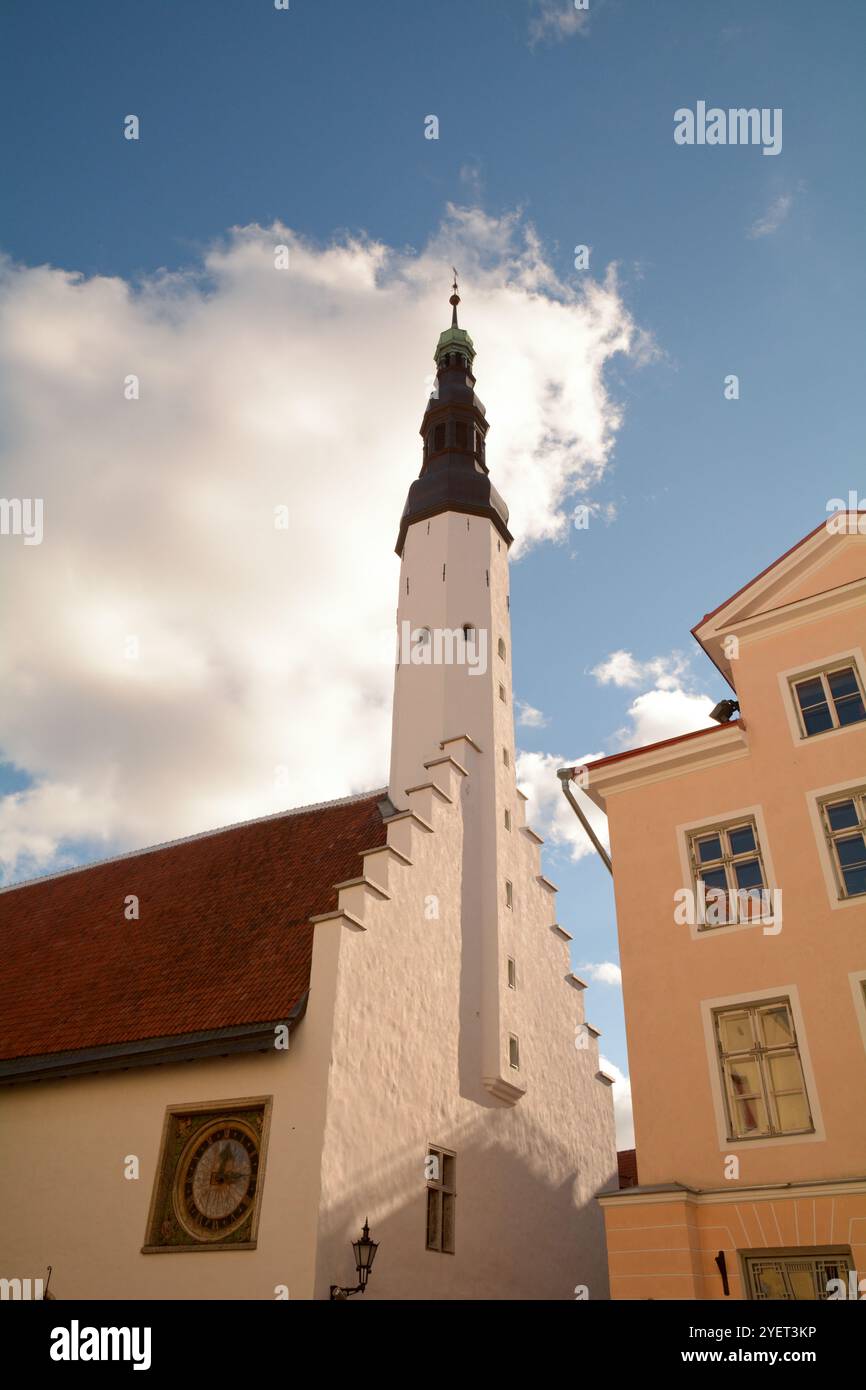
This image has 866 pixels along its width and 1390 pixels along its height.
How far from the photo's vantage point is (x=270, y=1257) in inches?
479

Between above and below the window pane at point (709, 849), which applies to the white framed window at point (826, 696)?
above

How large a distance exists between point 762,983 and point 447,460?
58.1ft

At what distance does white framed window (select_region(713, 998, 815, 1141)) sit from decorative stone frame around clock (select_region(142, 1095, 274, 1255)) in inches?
244

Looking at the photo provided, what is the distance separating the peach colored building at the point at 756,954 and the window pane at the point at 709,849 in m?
0.08

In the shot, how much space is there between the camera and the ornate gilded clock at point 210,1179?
12727mm

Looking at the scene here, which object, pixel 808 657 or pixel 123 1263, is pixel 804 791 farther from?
pixel 123 1263

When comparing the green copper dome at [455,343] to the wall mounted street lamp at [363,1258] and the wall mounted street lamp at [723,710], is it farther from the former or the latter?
the wall mounted street lamp at [363,1258]

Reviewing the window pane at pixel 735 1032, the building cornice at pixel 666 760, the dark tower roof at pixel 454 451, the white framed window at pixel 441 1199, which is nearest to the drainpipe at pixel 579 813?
the building cornice at pixel 666 760

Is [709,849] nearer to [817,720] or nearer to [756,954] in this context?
[756,954]

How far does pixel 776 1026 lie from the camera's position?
34.4 ft

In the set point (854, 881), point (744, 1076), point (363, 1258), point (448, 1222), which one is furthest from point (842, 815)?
A: point (448, 1222)

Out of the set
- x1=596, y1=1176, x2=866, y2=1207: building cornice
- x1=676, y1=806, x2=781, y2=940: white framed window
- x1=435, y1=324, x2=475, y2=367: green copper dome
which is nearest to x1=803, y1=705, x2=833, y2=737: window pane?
x1=676, y1=806, x2=781, y2=940: white framed window

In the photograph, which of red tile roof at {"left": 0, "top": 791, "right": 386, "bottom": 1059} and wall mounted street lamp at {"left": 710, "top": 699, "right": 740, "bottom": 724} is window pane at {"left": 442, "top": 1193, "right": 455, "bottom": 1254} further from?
wall mounted street lamp at {"left": 710, "top": 699, "right": 740, "bottom": 724}
